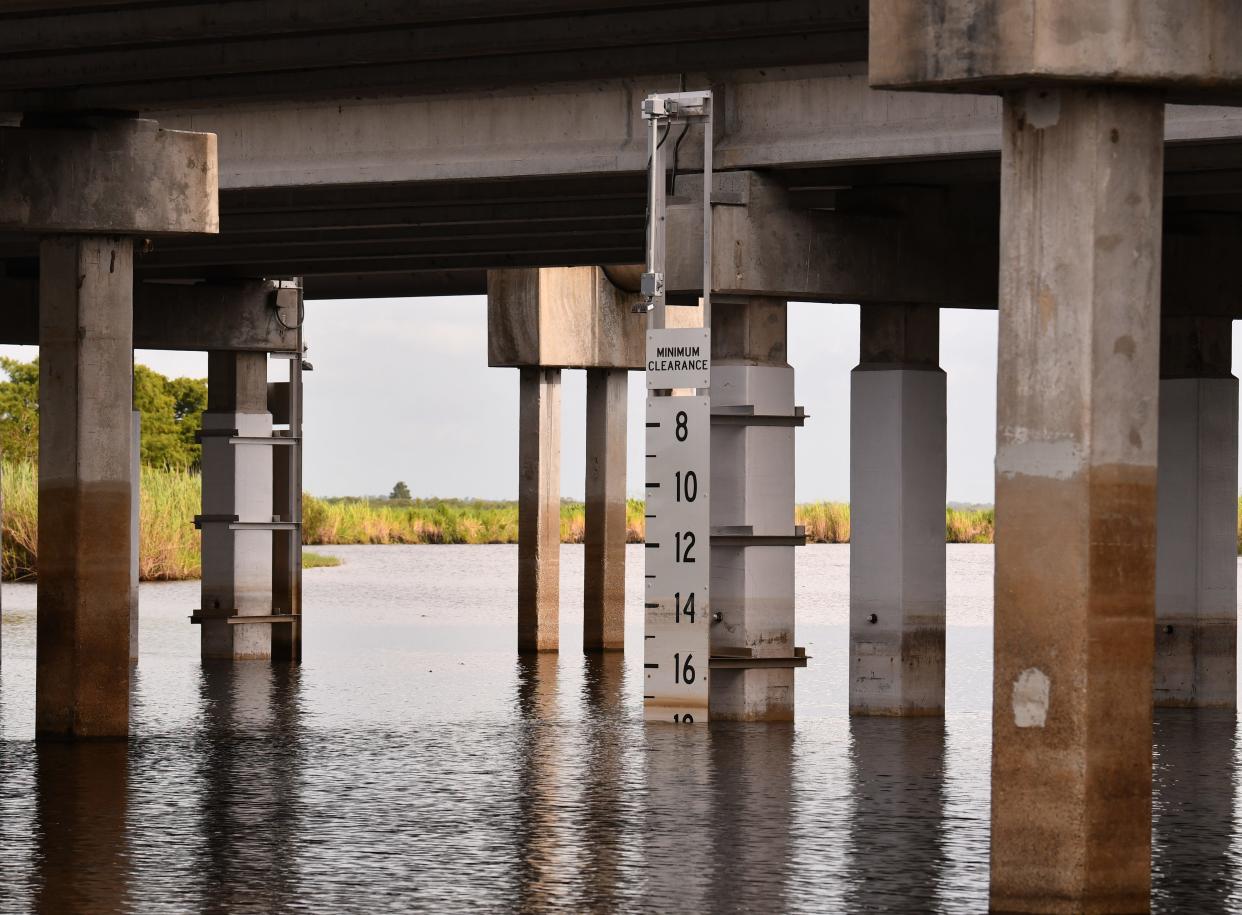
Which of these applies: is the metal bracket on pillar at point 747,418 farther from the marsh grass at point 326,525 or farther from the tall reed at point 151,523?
the tall reed at point 151,523

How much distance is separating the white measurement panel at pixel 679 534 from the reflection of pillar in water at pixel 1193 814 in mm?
3825

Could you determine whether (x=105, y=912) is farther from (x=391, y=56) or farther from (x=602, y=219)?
(x=602, y=219)

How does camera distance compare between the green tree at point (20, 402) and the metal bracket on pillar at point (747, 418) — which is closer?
the metal bracket on pillar at point (747, 418)

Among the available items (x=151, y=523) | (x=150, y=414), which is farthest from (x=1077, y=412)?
(x=150, y=414)

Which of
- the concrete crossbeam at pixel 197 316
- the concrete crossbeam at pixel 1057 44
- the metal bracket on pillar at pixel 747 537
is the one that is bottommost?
the metal bracket on pillar at pixel 747 537

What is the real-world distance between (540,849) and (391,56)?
6378mm

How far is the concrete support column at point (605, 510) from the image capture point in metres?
32.6

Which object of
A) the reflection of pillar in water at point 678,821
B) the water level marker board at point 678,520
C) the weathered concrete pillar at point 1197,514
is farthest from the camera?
the weathered concrete pillar at point 1197,514

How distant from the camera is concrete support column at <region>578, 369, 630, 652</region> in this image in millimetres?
32594

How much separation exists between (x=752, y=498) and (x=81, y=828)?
844 centimetres

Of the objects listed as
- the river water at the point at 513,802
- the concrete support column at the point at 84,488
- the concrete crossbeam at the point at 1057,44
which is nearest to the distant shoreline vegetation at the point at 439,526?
the river water at the point at 513,802

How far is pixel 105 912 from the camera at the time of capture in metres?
11.2

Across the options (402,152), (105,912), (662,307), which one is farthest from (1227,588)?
(105,912)

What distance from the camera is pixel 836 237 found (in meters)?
20.9
